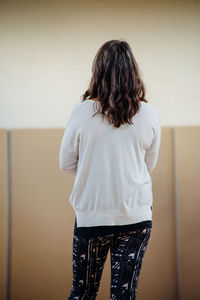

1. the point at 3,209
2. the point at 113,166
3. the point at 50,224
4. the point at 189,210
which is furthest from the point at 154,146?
the point at 3,209

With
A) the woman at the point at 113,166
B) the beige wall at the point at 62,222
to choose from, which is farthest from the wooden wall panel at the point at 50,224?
the woman at the point at 113,166

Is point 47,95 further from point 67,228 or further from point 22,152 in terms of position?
point 67,228

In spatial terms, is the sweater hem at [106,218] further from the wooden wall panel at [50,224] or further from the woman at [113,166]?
the wooden wall panel at [50,224]

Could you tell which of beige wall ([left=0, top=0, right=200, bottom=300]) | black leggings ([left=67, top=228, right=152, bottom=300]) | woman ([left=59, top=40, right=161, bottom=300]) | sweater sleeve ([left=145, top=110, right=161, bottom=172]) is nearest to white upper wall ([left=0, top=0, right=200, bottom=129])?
beige wall ([left=0, top=0, right=200, bottom=300])

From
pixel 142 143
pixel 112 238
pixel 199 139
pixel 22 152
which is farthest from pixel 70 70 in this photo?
pixel 112 238

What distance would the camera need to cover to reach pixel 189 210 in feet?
7.11

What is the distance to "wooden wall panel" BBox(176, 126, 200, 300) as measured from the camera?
2166 millimetres

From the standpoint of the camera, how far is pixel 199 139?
2.17 m

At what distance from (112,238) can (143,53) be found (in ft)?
5.11

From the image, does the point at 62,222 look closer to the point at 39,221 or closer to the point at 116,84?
the point at 39,221

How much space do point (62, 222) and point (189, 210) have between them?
837mm

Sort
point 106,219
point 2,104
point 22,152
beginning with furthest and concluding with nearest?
point 2,104 < point 22,152 < point 106,219

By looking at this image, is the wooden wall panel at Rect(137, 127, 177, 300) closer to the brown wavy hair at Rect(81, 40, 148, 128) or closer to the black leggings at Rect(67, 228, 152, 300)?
the black leggings at Rect(67, 228, 152, 300)

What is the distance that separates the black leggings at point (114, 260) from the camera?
1.28 meters
